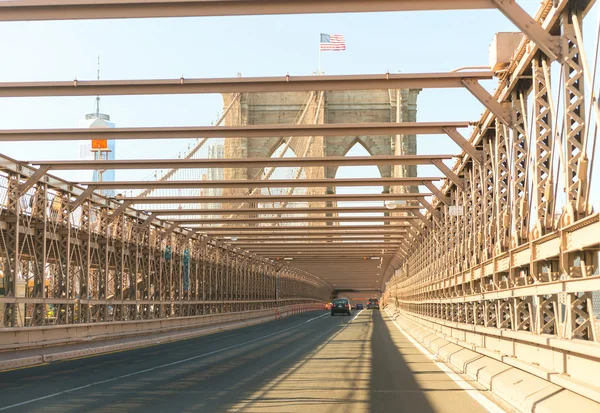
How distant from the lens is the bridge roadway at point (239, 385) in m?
11.6

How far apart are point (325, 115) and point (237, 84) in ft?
245

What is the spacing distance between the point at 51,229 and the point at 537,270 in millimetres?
17468

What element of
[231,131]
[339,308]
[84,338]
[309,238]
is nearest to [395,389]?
[231,131]

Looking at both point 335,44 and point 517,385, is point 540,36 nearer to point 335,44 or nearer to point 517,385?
point 517,385

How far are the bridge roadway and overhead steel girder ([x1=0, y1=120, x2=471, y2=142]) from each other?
601 centimetres

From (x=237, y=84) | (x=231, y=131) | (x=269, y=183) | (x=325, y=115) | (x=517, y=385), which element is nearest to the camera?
(x=517, y=385)

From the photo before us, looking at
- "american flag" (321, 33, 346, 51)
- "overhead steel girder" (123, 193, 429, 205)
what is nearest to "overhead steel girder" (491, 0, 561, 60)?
"overhead steel girder" (123, 193, 429, 205)

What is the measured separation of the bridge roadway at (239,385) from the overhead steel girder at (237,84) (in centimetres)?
611

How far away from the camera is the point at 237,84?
60.2 ft

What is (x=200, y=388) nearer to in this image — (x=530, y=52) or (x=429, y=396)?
(x=429, y=396)

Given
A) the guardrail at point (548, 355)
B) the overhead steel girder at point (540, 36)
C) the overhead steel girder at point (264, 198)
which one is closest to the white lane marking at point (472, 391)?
the guardrail at point (548, 355)

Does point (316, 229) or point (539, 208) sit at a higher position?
point (316, 229)

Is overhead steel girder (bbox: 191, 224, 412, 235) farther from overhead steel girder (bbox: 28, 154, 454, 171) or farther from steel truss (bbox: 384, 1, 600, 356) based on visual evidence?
steel truss (bbox: 384, 1, 600, 356)

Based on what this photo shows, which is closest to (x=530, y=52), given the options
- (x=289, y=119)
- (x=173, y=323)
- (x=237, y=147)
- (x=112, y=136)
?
(x=112, y=136)
